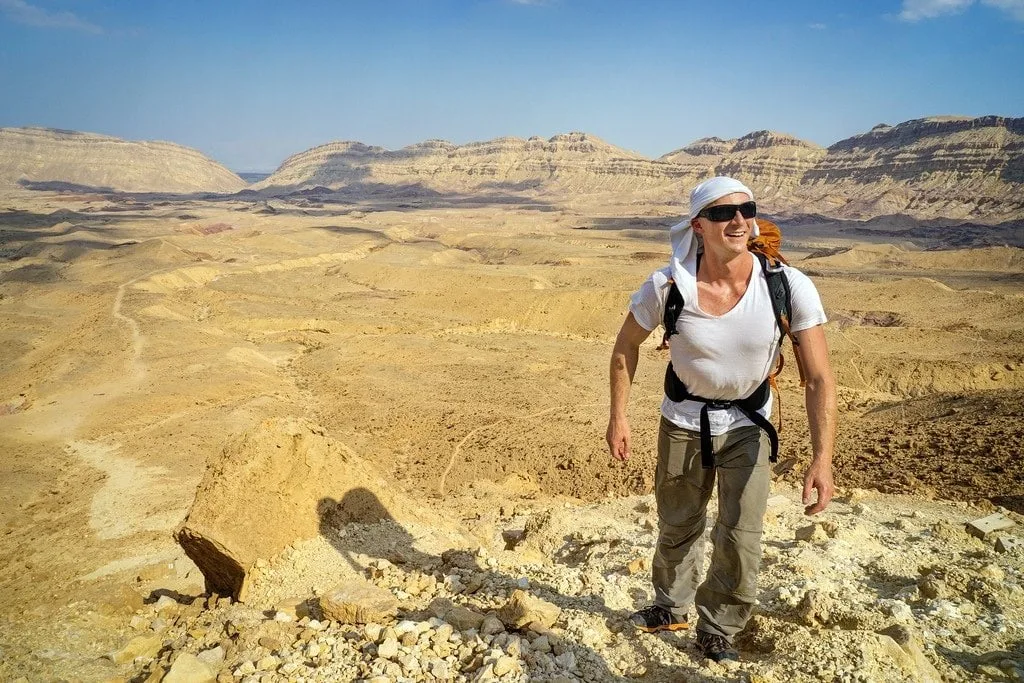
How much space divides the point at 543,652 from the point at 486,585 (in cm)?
102

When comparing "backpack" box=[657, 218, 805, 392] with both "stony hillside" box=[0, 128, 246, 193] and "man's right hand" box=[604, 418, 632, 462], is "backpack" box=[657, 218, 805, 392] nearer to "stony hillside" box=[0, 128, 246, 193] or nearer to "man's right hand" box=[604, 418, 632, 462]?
"man's right hand" box=[604, 418, 632, 462]

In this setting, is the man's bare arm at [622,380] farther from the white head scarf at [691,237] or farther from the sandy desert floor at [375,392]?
the sandy desert floor at [375,392]

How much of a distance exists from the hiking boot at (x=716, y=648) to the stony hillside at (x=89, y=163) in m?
123

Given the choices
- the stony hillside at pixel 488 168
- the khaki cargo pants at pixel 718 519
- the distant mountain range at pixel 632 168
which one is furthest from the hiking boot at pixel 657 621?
the stony hillside at pixel 488 168

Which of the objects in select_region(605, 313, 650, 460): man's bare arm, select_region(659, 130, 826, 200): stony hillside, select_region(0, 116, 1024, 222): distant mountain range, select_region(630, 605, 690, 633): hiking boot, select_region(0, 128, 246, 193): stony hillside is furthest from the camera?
select_region(0, 128, 246, 193): stony hillside

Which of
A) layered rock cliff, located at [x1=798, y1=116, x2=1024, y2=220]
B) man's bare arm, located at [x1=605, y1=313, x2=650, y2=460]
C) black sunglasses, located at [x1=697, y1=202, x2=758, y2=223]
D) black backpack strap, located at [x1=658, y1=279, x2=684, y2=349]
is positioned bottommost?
man's bare arm, located at [x1=605, y1=313, x2=650, y2=460]

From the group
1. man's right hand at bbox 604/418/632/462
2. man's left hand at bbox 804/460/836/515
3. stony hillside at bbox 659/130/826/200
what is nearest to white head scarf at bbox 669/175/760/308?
man's right hand at bbox 604/418/632/462

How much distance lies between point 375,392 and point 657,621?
31.0 ft

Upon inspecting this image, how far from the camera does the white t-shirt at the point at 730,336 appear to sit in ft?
8.73

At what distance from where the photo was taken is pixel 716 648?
113 inches

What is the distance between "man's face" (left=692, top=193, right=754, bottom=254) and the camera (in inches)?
106

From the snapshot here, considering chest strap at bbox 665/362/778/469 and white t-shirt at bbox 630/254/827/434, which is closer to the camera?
white t-shirt at bbox 630/254/827/434

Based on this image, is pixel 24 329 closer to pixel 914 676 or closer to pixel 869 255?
pixel 914 676

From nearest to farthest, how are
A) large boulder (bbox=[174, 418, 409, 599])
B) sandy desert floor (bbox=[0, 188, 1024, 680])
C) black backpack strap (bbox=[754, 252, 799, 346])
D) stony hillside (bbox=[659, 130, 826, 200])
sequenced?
black backpack strap (bbox=[754, 252, 799, 346]) → large boulder (bbox=[174, 418, 409, 599]) → sandy desert floor (bbox=[0, 188, 1024, 680]) → stony hillside (bbox=[659, 130, 826, 200])
